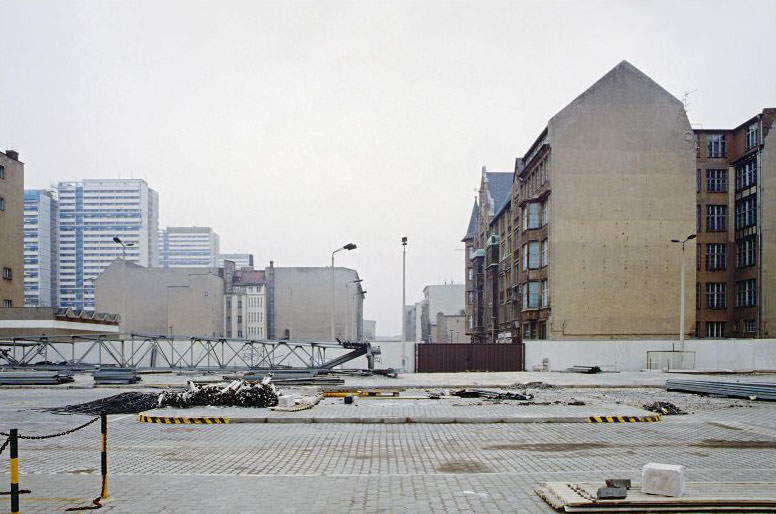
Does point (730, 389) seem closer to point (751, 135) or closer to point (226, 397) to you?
point (226, 397)

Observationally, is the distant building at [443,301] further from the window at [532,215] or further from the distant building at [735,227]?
the window at [532,215]

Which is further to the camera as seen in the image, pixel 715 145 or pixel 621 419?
pixel 715 145

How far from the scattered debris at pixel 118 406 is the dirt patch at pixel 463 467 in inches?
450

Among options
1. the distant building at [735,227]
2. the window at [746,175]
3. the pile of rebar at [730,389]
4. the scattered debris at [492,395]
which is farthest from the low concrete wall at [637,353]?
the scattered debris at [492,395]

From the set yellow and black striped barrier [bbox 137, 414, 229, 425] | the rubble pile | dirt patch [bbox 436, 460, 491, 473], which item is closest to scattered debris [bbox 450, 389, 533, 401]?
the rubble pile

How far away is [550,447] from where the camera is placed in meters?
13.4

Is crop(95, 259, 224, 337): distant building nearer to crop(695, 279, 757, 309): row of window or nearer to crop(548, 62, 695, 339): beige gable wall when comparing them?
crop(548, 62, 695, 339): beige gable wall

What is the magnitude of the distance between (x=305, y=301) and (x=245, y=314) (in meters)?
8.29

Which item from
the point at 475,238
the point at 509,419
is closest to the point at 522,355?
the point at 509,419

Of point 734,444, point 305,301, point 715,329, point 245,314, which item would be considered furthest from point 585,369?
point 245,314

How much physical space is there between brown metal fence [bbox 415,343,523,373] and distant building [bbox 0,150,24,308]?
1567 inches

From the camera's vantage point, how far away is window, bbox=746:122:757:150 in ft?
181

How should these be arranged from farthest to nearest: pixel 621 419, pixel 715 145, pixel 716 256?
pixel 715 145 < pixel 716 256 < pixel 621 419

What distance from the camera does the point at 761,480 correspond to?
10070 millimetres
